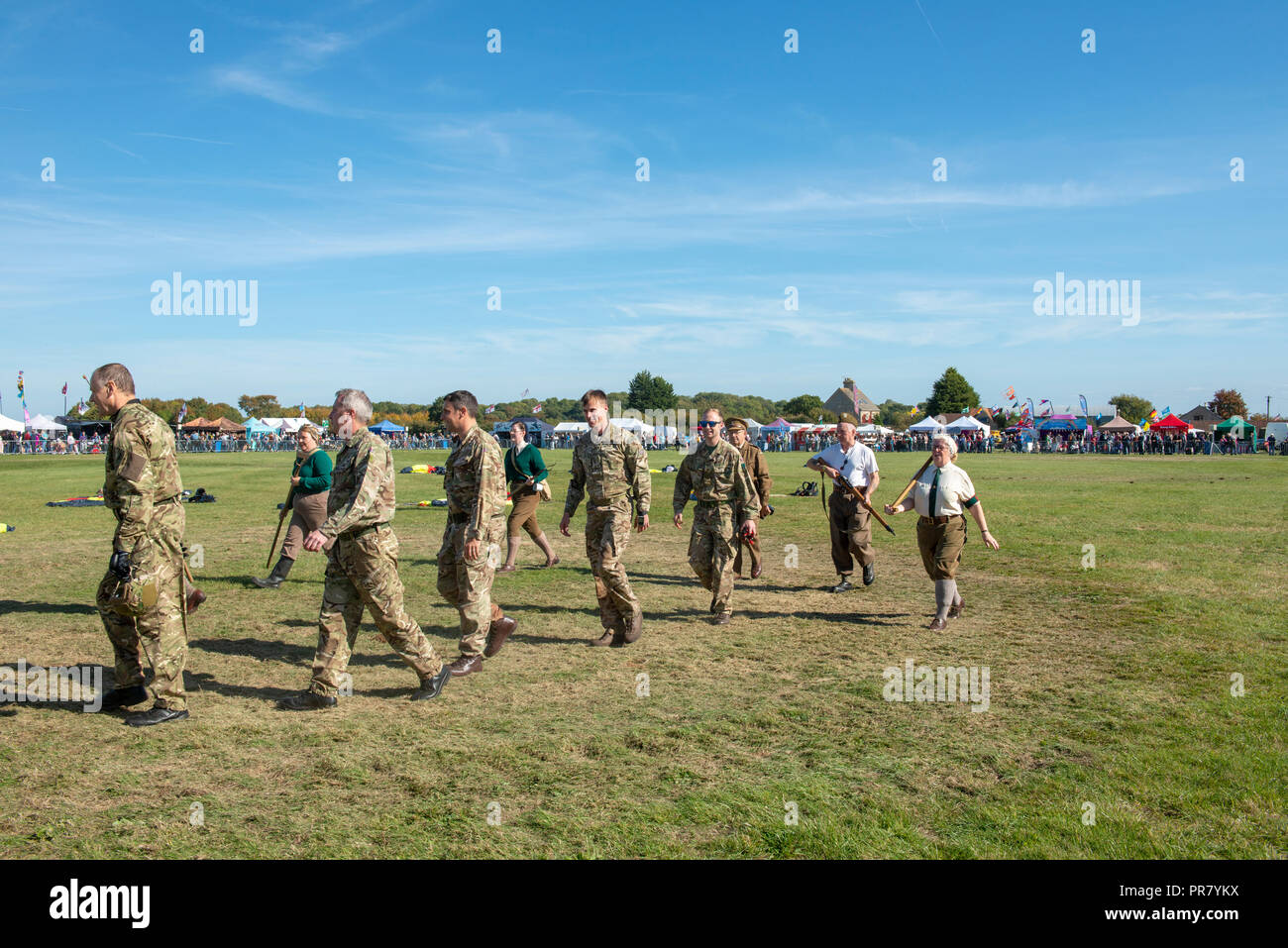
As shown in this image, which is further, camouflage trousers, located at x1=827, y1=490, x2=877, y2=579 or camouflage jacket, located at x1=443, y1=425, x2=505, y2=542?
camouflage trousers, located at x1=827, y1=490, x2=877, y2=579

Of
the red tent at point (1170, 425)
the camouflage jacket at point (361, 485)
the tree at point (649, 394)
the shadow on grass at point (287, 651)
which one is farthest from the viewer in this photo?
the tree at point (649, 394)

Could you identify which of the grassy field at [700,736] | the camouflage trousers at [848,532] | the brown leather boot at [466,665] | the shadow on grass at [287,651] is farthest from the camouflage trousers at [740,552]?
the shadow on grass at [287,651]

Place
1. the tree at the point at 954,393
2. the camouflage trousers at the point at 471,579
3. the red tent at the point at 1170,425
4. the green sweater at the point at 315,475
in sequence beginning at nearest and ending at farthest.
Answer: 1. the camouflage trousers at the point at 471,579
2. the green sweater at the point at 315,475
3. the red tent at the point at 1170,425
4. the tree at the point at 954,393

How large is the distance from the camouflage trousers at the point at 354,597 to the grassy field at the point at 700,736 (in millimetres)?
394

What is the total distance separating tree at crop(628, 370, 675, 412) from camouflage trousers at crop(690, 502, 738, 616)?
13935 cm

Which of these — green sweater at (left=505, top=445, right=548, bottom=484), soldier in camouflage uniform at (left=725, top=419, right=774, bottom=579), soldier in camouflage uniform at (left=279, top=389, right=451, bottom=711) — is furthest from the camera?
green sweater at (left=505, top=445, right=548, bottom=484)

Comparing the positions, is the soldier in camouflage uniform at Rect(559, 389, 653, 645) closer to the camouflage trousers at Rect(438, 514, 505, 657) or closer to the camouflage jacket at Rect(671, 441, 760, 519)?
the camouflage jacket at Rect(671, 441, 760, 519)

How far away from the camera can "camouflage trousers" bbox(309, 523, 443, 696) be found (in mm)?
6359

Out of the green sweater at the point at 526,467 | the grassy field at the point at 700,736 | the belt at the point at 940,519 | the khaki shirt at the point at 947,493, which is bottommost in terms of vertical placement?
the grassy field at the point at 700,736

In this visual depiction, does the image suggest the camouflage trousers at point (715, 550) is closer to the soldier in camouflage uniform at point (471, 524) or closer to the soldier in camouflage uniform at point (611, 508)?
the soldier in camouflage uniform at point (611, 508)

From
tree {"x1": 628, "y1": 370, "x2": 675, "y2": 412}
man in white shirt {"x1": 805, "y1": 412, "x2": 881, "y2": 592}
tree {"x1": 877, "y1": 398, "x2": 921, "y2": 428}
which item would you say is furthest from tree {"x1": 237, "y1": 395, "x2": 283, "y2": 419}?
man in white shirt {"x1": 805, "y1": 412, "x2": 881, "y2": 592}

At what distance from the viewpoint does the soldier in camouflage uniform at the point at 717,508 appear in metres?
9.55

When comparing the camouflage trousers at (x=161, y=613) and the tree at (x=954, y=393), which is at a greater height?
the tree at (x=954, y=393)
